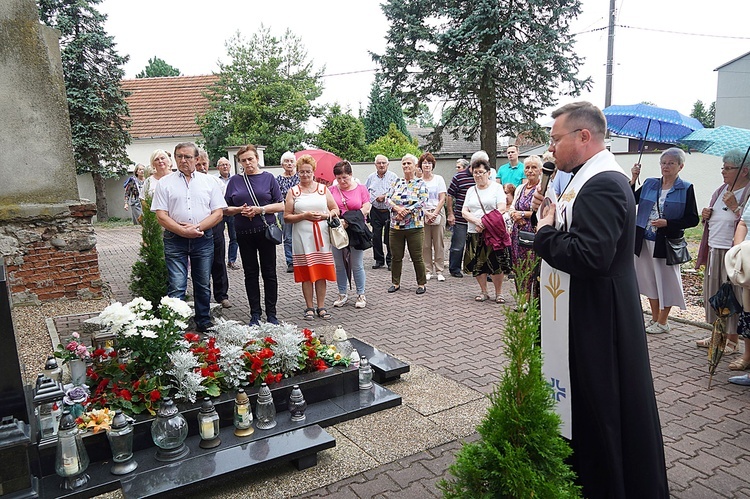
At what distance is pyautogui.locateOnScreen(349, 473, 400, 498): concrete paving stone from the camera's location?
10.5ft

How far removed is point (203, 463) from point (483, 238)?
17.2 feet

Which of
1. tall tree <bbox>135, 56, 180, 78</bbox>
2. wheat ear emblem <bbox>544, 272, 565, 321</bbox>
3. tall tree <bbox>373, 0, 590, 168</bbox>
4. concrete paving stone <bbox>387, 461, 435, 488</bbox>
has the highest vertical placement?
tall tree <bbox>135, 56, 180, 78</bbox>

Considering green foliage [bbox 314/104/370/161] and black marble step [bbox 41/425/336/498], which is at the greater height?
green foliage [bbox 314/104/370/161]

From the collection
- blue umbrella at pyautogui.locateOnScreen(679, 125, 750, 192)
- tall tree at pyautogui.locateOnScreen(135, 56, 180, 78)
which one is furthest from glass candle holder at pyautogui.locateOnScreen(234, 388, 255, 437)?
tall tree at pyautogui.locateOnScreen(135, 56, 180, 78)

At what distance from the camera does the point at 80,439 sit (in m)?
3.25

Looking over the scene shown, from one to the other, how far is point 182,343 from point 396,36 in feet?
45.8

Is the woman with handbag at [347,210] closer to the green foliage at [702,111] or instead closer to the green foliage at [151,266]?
the green foliage at [151,266]

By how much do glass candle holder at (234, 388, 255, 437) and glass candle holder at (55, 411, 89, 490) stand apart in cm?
94

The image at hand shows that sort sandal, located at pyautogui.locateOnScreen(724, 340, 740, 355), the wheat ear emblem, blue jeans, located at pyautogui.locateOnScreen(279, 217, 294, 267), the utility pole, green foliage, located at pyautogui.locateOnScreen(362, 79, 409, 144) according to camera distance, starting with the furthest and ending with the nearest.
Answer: green foliage, located at pyautogui.locateOnScreen(362, 79, 409, 144)
the utility pole
blue jeans, located at pyautogui.locateOnScreen(279, 217, 294, 267)
sandal, located at pyautogui.locateOnScreen(724, 340, 740, 355)
the wheat ear emblem

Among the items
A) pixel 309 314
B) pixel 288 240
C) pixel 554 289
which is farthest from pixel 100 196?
pixel 554 289

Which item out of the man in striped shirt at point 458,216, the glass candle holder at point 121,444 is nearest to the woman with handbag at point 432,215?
the man in striped shirt at point 458,216

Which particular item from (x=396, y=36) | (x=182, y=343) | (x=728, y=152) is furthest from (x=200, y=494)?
(x=396, y=36)

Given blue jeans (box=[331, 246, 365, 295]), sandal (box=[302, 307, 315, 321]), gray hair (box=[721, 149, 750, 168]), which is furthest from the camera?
blue jeans (box=[331, 246, 365, 295])

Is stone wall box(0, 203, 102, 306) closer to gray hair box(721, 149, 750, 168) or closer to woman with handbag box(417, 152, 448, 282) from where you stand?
woman with handbag box(417, 152, 448, 282)
